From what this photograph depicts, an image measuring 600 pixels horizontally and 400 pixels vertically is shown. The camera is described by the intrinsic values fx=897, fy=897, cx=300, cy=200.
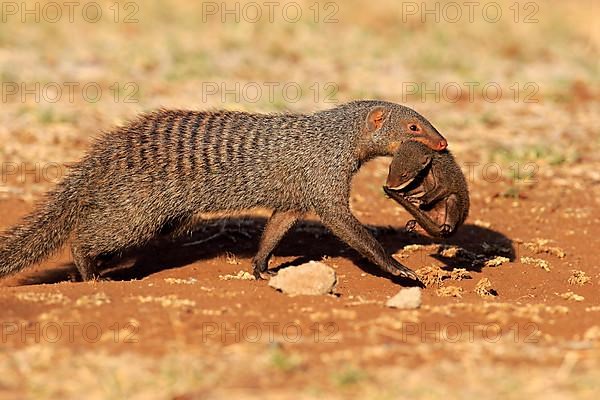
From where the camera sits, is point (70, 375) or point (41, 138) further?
point (41, 138)

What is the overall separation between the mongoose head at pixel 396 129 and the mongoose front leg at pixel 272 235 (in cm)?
78

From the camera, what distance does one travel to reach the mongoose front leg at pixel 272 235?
6238 mm

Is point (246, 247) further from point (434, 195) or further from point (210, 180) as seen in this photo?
point (434, 195)

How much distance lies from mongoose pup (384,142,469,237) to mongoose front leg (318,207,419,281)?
0.26 metres

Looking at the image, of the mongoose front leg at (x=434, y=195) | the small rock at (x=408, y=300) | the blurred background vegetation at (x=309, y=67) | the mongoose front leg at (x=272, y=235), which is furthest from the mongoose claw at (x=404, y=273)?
the blurred background vegetation at (x=309, y=67)

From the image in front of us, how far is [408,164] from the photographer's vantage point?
223 inches

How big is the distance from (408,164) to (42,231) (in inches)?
97.7

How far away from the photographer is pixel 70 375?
12.1 ft

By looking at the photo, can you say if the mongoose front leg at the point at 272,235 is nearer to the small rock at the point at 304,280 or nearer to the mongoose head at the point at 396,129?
the mongoose head at the point at 396,129

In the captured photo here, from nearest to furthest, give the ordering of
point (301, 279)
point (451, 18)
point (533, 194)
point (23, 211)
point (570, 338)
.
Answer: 1. point (570, 338)
2. point (301, 279)
3. point (23, 211)
4. point (533, 194)
5. point (451, 18)

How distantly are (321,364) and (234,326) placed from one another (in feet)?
2.16

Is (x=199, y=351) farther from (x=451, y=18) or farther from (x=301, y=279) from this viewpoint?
(x=451, y=18)

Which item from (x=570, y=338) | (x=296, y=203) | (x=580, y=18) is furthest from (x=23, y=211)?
(x=580, y=18)

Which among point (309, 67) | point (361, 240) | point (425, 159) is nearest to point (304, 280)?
point (361, 240)
